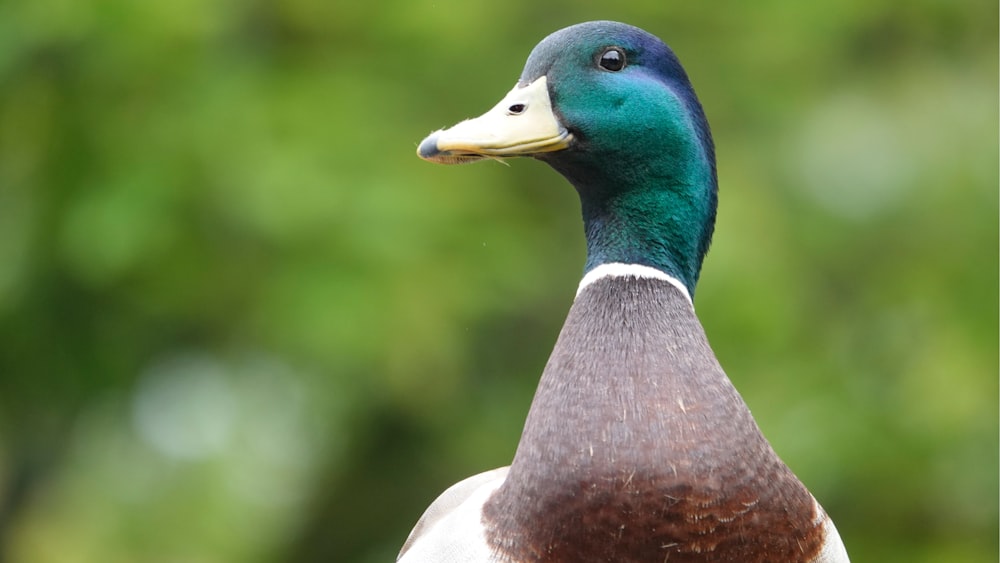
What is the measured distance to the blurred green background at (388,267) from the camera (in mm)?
5680

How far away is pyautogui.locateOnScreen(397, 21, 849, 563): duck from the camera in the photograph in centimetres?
242

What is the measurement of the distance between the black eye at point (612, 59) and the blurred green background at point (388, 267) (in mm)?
2929

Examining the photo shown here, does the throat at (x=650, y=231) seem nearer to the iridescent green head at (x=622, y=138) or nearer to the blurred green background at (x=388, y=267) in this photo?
the iridescent green head at (x=622, y=138)

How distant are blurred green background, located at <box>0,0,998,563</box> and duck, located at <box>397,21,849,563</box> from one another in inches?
115

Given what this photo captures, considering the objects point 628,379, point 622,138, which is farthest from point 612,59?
point 628,379

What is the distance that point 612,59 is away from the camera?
2771 millimetres

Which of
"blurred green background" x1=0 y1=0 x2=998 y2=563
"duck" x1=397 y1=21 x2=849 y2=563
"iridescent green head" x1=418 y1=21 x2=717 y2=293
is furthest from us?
"blurred green background" x1=0 y1=0 x2=998 y2=563

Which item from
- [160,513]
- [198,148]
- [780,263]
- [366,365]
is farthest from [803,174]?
[160,513]

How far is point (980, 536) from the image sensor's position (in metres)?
6.18

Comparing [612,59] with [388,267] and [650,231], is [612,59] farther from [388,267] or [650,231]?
[388,267]

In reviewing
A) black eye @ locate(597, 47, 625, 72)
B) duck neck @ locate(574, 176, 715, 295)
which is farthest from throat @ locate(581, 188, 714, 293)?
black eye @ locate(597, 47, 625, 72)

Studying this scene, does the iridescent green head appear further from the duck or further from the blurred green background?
the blurred green background

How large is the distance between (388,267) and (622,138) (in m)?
3.04

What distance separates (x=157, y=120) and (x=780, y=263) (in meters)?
2.74
